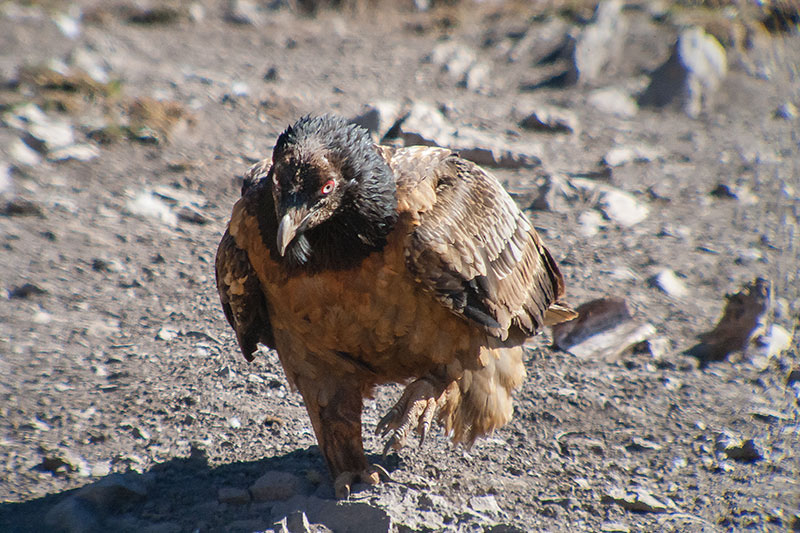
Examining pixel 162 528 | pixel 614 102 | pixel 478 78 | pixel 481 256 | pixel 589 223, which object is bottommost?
pixel 162 528

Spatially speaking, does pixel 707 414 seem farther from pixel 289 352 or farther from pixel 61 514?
pixel 61 514

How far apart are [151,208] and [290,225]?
481cm

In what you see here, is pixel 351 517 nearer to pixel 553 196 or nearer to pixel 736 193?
pixel 553 196

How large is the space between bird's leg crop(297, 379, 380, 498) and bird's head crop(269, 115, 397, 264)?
0.81m

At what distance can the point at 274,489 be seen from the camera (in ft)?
14.8

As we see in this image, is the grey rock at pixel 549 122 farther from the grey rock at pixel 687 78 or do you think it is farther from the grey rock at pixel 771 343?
the grey rock at pixel 771 343

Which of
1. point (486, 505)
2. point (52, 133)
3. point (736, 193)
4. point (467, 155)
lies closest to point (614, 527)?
point (486, 505)

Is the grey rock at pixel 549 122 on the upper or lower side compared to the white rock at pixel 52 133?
upper

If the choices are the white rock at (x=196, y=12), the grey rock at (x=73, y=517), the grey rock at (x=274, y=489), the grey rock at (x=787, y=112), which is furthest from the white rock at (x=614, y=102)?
the grey rock at (x=73, y=517)

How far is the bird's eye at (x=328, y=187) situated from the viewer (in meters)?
3.91

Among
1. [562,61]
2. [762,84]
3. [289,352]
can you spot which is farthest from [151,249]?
[762,84]

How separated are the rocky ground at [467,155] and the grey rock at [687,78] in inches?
1.5

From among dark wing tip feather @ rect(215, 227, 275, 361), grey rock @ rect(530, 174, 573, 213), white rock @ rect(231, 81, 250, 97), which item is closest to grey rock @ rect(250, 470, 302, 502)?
dark wing tip feather @ rect(215, 227, 275, 361)

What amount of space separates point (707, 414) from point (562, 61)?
348 inches
